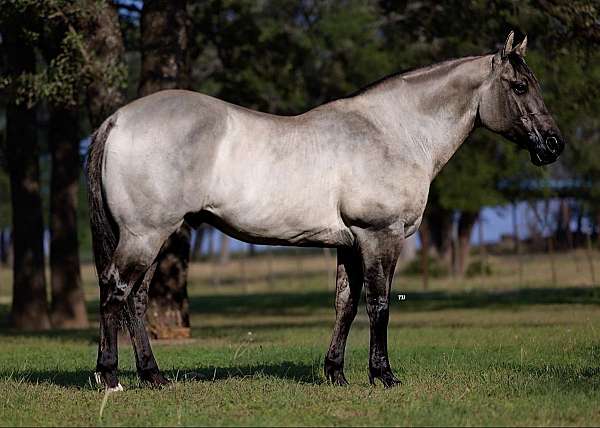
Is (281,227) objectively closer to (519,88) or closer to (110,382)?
(110,382)

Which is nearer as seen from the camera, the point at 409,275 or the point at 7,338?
the point at 7,338

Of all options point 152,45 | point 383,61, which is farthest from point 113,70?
point 383,61

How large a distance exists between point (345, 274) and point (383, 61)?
898 inches

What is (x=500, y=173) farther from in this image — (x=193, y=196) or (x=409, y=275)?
(x=193, y=196)

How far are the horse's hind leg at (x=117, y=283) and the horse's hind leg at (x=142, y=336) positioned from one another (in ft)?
0.87

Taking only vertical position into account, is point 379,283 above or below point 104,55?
below

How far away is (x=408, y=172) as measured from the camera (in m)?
8.95

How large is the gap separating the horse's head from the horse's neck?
0.46 ft

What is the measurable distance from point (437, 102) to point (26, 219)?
1302 centimetres

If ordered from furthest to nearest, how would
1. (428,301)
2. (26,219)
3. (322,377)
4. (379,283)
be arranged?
(428,301), (26,219), (322,377), (379,283)

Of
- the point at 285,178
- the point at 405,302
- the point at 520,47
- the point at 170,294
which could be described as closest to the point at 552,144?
the point at 520,47

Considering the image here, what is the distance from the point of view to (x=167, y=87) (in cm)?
1599

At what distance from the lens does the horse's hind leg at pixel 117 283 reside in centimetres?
841

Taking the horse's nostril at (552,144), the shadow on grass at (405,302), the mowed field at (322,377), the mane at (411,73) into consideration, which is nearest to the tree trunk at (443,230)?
the shadow on grass at (405,302)
